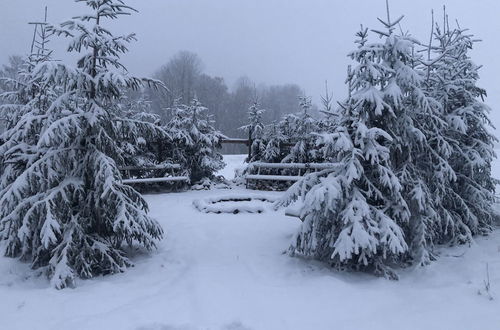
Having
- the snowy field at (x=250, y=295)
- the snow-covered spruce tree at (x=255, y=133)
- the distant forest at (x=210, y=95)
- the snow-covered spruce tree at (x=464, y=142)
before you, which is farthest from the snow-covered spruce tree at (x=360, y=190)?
the distant forest at (x=210, y=95)

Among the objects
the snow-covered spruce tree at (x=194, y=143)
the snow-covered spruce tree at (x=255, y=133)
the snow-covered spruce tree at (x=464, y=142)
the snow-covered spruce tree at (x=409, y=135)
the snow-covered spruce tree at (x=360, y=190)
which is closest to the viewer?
the snow-covered spruce tree at (x=360, y=190)

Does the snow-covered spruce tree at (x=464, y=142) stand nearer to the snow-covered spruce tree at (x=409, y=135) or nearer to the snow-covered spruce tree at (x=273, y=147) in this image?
the snow-covered spruce tree at (x=409, y=135)

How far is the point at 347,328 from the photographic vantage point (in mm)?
4363

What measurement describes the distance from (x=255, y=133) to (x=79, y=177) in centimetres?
1029

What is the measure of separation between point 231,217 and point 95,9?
5.63 meters

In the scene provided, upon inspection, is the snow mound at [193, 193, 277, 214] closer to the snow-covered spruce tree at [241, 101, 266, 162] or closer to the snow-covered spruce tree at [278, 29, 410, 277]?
the snow-covered spruce tree at [241, 101, 266, 162]

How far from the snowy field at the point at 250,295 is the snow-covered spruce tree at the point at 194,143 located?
7.58 meters

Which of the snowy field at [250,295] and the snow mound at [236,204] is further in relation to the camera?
the snow mound at [236,204]

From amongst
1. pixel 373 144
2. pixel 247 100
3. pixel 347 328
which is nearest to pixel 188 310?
pixel 347 328

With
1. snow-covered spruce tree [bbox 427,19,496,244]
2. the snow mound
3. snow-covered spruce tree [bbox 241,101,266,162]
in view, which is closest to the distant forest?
snow-covered spruce tree [bbox 241,101,266,162]

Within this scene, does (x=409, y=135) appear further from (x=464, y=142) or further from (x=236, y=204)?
(x=236, y=204)

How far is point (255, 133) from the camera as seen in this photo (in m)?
15.7

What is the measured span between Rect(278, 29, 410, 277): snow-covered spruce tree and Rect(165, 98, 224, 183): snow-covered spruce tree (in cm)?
861

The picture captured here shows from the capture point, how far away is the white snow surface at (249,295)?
4.41m
